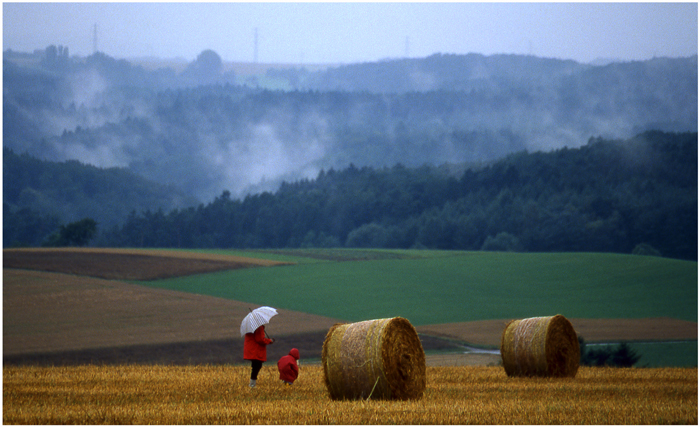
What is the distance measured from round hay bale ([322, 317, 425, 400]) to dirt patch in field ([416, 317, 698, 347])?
85.3 ft

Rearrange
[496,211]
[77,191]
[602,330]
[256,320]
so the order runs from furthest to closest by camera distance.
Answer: [77,191], [496,211], [602,330], [256,320]

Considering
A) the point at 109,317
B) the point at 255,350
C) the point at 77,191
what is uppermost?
the point at 77,191

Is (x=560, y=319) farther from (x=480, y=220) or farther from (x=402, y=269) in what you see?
(x=480, y=220)

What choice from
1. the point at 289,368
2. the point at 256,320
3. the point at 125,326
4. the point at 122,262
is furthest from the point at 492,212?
the point at 256,320

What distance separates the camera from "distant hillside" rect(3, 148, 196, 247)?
138 m

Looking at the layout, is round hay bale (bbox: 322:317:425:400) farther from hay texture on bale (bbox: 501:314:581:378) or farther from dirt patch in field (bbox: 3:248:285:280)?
dirt patch in field (bbox: 3:248:285:280)

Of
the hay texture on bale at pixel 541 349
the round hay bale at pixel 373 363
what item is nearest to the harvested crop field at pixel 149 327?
the hay texture on bale at pixel 541 349

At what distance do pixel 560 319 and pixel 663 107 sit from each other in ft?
617

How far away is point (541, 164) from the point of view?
12850 centimetres

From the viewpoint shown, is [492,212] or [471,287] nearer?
[471,287]

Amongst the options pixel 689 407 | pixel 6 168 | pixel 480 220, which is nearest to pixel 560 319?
pixel 689 407

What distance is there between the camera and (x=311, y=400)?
10281mm

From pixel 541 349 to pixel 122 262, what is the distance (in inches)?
2058

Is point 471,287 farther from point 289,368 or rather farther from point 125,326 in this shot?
point 289,368
